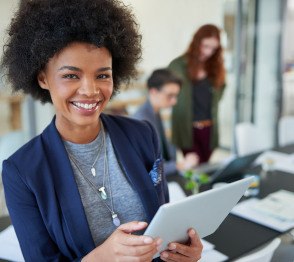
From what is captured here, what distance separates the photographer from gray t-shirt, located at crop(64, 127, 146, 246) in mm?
1153

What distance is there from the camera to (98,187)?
1.19 m

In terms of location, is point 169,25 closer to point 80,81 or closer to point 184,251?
point 80,81

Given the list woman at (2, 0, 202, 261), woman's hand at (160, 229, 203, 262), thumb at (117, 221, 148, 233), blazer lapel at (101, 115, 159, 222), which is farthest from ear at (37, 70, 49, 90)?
woman's hand at (160, 229, 203, 262)

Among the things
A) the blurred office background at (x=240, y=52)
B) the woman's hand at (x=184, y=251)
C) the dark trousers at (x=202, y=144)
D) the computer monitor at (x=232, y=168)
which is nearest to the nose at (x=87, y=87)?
the woman's hand at (x=184, y=251)

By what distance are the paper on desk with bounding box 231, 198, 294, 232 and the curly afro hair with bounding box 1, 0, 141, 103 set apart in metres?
0.98

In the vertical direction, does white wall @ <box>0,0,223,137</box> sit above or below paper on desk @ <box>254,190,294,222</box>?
above

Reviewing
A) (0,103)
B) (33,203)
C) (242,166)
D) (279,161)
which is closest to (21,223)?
(33,203)

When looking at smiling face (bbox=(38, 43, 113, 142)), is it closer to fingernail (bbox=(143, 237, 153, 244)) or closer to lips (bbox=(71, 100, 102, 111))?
lips (bbox=(71, 100, 102, 111))

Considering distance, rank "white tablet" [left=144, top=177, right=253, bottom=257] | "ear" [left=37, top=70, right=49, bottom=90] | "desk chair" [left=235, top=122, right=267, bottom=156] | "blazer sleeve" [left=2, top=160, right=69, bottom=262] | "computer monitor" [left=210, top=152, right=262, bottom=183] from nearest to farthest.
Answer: "white tablet" [left=144, top=177, right=253, bottom=257]
"blazer sleeve" [left=2, top=160, right=69, bottom=262]
"ear" [left=37, top=70, right=49, bottom=90]
"computer monitor" [left=210, top=152, right=262, bottom=183]
"desk chair" [left=235, top=122, right=267, bottom=156]

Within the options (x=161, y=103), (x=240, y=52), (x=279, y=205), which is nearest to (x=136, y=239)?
(x=279, y=205)

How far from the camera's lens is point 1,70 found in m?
1.33

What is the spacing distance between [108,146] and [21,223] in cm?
38

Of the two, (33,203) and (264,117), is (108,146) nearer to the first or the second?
(33,203)

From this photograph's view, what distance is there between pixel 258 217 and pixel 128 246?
3.24 feet
